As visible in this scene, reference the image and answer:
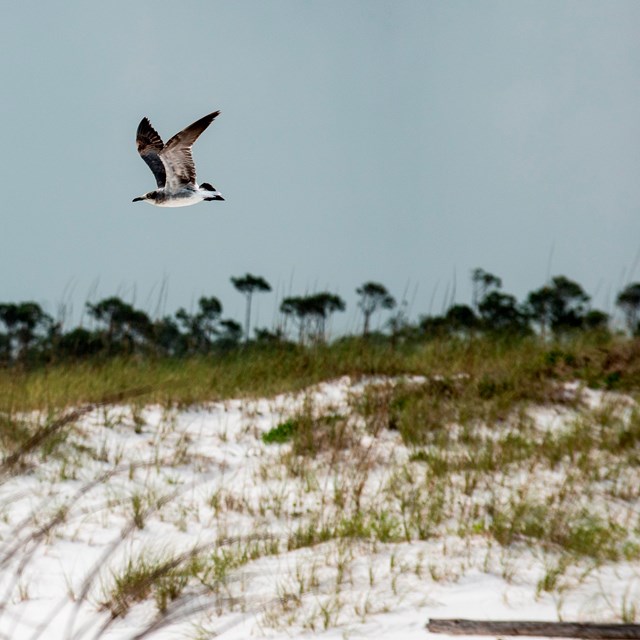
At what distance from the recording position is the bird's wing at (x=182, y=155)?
5.37 metres

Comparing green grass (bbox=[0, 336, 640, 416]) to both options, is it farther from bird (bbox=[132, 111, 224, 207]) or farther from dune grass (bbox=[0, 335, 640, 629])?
bird (bbox=[132, 111, 224, 207])

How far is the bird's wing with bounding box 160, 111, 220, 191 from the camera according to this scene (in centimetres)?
537

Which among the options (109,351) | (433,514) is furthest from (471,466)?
(109,351)

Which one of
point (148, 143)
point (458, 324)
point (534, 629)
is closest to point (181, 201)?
point (148, 143)

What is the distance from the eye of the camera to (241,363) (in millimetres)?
9586

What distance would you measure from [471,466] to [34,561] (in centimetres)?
346

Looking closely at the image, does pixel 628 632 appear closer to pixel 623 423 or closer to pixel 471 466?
pixel 471 466

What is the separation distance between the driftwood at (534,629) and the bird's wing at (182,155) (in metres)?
3.34

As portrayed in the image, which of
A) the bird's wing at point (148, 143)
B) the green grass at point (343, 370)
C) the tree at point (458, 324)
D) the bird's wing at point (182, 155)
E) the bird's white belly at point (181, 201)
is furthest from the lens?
the tree at point (458, 324)

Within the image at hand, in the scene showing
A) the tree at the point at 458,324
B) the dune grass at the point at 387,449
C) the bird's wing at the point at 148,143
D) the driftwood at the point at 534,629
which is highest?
the bird's wing at the point at 148,143

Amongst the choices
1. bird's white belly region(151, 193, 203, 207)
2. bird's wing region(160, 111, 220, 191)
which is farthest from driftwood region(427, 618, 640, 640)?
bird's wing region(160, 111, 220, 191)

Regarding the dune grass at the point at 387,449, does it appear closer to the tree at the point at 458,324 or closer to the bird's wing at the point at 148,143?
the tree at the point at 458,324

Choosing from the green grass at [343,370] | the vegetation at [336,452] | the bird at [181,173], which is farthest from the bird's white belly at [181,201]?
the green grass at [343,370]

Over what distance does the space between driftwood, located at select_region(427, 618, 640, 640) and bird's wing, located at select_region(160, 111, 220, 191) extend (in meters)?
3.34
